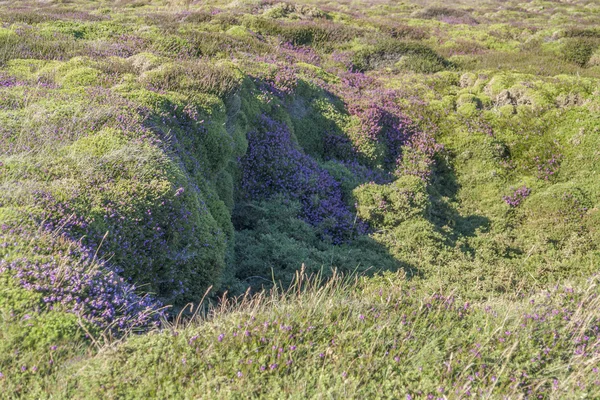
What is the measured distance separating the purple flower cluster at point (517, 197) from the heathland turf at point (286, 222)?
11cm

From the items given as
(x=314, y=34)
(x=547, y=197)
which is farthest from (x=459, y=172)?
(x=314, y=34)

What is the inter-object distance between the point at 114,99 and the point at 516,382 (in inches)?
296

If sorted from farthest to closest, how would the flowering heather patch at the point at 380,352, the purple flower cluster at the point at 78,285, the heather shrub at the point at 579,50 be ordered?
1. the heather shrub at the point at 579,50
2. the purple flower cluster at the point at 78,285
3. the flowering heather patch at the point at 380,352

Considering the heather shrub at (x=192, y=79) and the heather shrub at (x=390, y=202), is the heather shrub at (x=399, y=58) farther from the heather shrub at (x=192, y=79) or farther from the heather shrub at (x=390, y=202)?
the heather shrub at (x=390, y=202)

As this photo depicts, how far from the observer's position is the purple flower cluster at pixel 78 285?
159 inches

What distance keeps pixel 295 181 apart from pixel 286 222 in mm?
1421

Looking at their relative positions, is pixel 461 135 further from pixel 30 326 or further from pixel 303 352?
pixel 30 326

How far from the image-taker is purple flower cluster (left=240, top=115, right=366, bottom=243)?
9.39 metres

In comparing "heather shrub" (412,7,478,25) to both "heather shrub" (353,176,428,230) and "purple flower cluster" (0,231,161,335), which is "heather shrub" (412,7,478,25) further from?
"purple flower cluster" (0,231,161,335)

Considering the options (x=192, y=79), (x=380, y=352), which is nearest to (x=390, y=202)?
(x=192, y=79)

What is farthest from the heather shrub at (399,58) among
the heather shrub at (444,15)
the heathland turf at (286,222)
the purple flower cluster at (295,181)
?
the heather shrub at (444,15)

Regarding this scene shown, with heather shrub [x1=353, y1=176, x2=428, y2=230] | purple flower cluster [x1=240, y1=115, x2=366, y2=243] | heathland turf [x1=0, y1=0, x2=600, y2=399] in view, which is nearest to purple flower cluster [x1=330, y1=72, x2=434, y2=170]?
heathland turf [x1=0, y1=0, x2=600, y2=399]

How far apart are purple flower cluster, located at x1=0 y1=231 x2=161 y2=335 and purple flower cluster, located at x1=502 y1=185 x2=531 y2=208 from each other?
9627mm

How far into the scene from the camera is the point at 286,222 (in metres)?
9.17
